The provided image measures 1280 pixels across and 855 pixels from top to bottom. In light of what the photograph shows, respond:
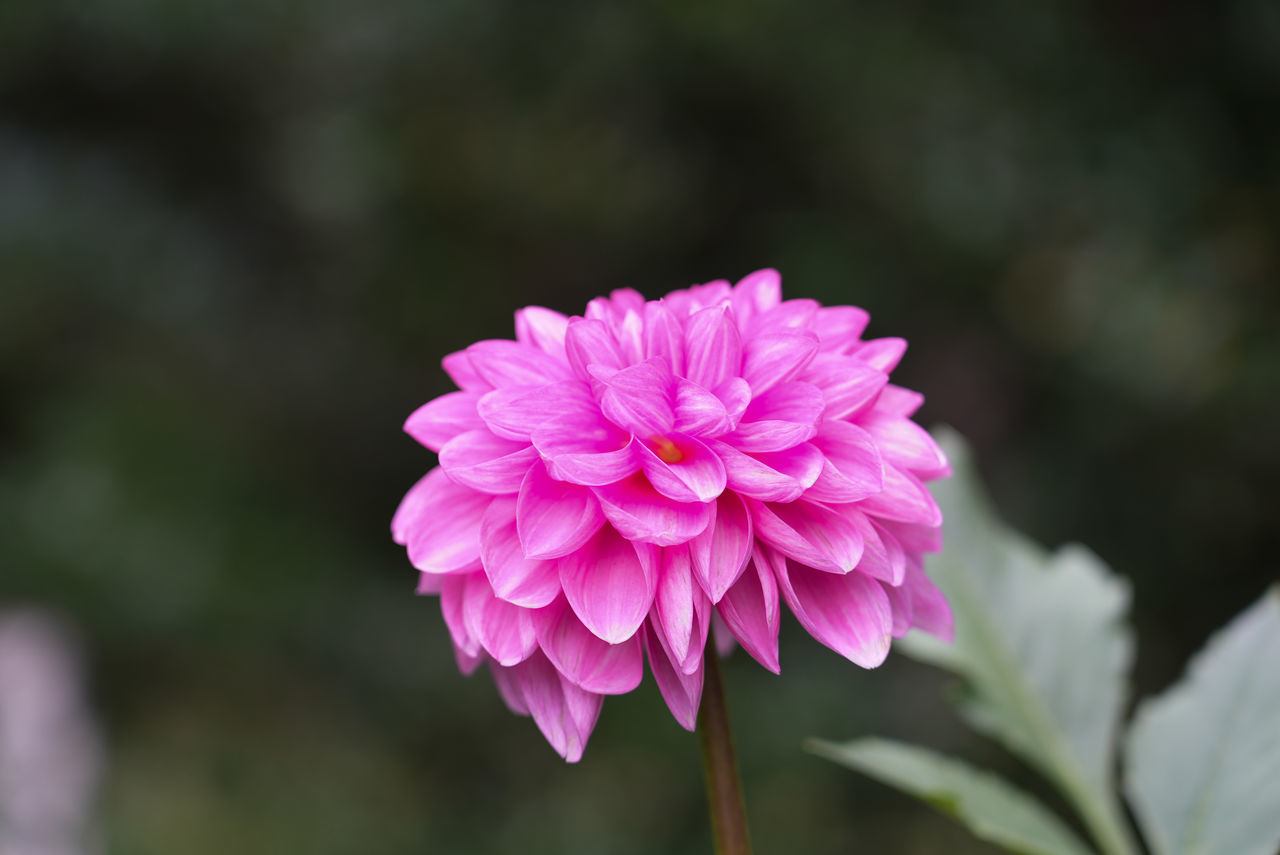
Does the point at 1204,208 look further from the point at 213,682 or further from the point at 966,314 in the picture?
the point at 213,682

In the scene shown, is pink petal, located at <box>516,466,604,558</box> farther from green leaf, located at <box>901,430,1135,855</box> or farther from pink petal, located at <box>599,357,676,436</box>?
green leaf, located at <box>901,430,1135,855</box>

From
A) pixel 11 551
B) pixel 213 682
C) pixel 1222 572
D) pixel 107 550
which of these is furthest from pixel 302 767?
pixel 1222 572

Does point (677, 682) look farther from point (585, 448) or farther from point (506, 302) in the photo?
point (506, 302)

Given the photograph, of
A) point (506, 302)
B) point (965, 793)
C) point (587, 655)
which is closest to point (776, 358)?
point (587, 655)

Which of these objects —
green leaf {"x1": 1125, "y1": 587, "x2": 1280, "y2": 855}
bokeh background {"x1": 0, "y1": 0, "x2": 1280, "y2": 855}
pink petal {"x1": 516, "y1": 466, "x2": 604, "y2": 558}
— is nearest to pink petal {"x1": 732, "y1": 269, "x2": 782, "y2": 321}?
pink petal {"x1": 516, "y1": 466, "x2": 604, "y2": 558}

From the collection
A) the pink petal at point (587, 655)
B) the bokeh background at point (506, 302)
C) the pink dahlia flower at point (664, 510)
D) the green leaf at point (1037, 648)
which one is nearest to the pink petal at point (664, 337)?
the pink dahlia flower at point (664, 510)
